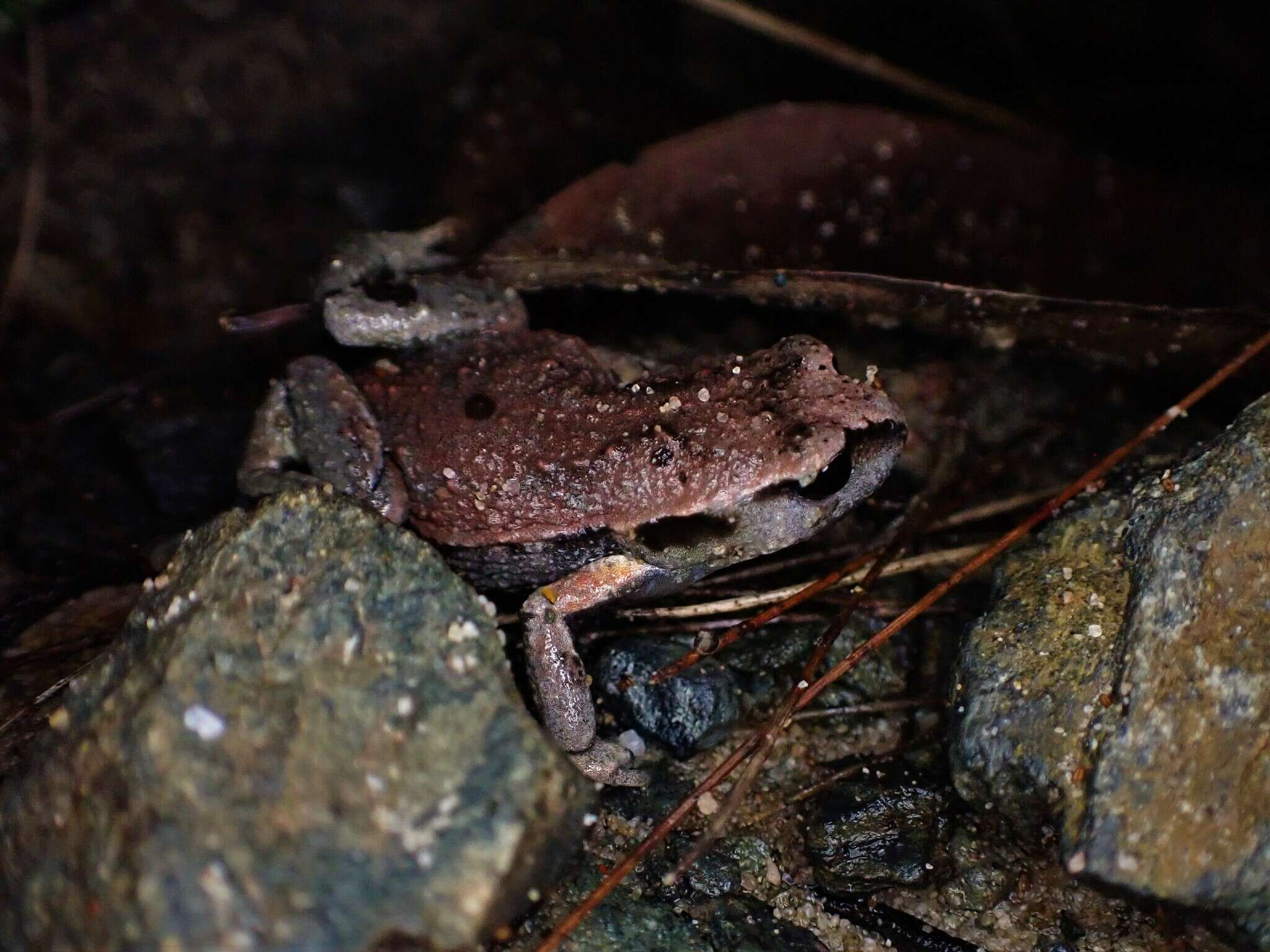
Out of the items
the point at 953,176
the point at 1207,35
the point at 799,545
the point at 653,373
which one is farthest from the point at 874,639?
the point at 1207,35

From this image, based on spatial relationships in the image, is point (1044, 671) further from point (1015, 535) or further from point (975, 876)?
point (975, 876)

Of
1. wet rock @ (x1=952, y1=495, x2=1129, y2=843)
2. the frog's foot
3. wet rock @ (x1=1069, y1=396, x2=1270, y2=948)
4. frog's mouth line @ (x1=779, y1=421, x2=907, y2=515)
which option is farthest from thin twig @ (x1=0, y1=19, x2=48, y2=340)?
wet rock @ (x1=1069, y1=396, x2=1270, y2=948)

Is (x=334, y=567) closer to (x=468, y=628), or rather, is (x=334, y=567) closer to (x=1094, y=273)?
(x=468, y=628)

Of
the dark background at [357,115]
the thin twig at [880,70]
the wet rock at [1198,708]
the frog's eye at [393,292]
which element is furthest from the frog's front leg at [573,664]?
the thin twig at [880,70]

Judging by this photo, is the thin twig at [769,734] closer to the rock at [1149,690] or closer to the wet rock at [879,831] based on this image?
the wet rock at [879,831]

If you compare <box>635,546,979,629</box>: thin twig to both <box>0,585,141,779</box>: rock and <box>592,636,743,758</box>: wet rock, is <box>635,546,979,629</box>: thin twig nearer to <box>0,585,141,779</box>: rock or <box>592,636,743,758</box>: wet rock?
<box>592,636,743,758</box>: wet rock
